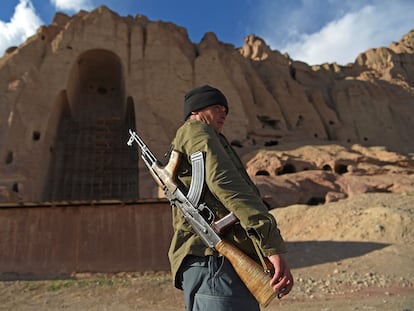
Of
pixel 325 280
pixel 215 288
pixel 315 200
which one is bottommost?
pixel 325 280

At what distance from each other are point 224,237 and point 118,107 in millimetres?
28576

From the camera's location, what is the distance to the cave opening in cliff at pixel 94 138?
81.0ft

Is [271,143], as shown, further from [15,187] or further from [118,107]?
[15,187]

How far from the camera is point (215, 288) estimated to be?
2.12 meters

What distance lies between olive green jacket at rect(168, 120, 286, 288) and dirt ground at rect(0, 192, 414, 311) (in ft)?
18.7

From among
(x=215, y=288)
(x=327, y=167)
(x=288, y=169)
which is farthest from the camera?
(x=288, y=169)

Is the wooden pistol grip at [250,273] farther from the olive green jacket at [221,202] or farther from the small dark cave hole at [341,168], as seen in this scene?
the small dark cave hole at [341,168]

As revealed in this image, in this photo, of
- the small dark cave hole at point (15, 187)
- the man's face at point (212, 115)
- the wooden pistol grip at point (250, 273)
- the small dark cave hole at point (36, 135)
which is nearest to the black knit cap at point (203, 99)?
the man's face at point (212, 115)

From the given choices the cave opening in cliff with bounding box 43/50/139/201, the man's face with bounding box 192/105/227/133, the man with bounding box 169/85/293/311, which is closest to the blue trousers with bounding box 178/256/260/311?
the man with bounding box 169/85/293/311

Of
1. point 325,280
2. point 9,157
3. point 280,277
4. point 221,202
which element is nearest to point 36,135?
point 9,157

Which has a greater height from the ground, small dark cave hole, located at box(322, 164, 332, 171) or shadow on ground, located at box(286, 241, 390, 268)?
small dark cave hole, located at box(322, 164, 332, 171)

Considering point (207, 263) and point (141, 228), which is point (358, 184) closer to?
point (141, 228)

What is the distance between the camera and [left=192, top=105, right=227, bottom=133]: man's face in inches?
101

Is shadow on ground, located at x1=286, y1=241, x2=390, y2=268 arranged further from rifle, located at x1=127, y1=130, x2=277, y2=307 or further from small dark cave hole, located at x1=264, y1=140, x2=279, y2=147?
small dark cave hole, located at x1=264, y1=140, x2=279, y2=147
